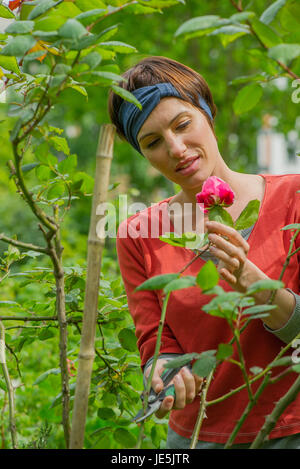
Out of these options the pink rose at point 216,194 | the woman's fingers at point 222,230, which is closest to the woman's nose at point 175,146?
the pink rose at point 216,194

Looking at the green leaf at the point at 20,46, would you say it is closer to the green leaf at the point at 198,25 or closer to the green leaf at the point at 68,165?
the green leaf at the point at 198,25

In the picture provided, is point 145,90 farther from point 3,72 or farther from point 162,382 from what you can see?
point 162,382

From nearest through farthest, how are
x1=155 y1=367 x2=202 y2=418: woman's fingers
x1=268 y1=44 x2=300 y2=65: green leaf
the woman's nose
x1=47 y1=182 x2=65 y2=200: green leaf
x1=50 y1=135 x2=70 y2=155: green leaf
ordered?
1. x1=268 y1=44 x2=300 y2=65: green leaf
2. x1=155 y1=367 x2=202 y2=418: woman's fingers
3. x1=50 y1=135 x2=70 y2=155: green leaf
4. x1=47 y1=182 x2=65 y2=200: green leaf
5. the woman's nose

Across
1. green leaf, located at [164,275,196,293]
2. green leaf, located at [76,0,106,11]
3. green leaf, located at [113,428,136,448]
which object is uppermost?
green leaf, located at [76,0,106,11]

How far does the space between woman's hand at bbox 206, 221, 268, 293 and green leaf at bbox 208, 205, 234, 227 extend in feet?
0.11

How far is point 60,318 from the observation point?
55.6 inches

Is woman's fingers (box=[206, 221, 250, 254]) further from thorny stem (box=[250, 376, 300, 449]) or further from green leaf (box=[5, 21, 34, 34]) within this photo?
green leaf (box=[5, 21, 34, 34])

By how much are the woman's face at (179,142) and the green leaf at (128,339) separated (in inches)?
22.1

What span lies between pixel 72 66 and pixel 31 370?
114 inches

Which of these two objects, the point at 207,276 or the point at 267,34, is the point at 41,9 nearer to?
the point at 267,34

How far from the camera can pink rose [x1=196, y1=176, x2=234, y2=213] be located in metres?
1.35

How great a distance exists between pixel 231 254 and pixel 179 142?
2.14 ft

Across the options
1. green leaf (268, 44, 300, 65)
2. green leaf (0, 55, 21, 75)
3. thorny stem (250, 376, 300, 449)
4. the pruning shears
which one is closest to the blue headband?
green leaf (0, 55, 21, 75)

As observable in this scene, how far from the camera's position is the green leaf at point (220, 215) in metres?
1.34
